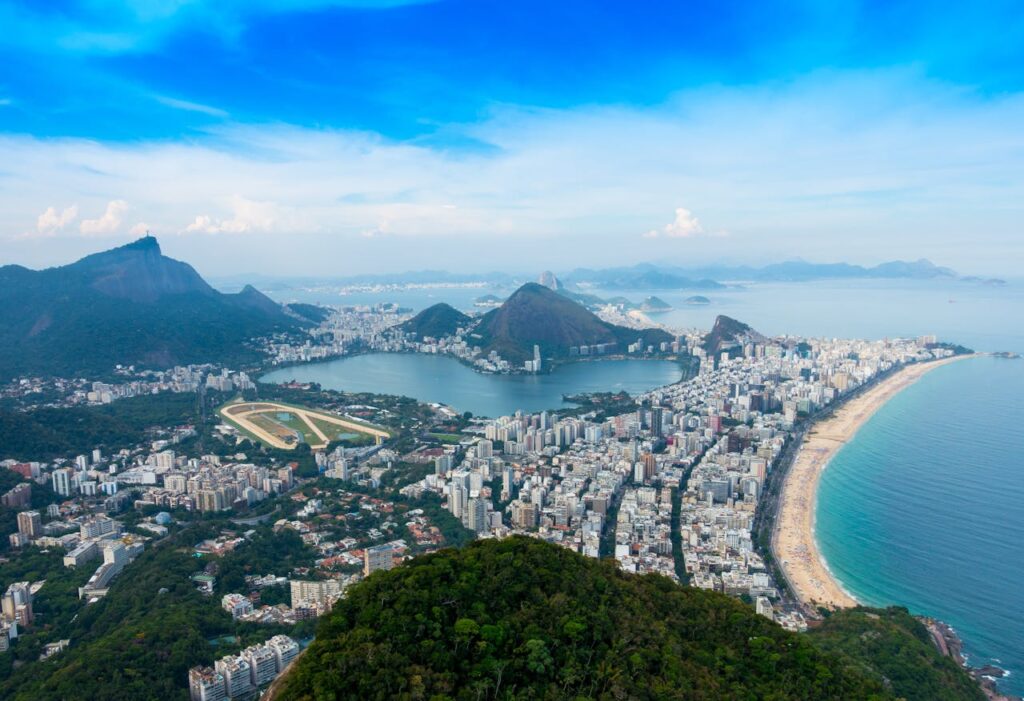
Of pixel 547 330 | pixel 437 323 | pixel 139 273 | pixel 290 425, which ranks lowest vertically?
pixel 290 425

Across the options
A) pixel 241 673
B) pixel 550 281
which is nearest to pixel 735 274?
pixel 550 281

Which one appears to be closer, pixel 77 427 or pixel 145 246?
pixel 77 427

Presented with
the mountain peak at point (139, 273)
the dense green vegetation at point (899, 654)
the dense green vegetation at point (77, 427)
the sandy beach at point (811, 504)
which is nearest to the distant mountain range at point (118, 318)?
the mountain peak at point (139, 273)

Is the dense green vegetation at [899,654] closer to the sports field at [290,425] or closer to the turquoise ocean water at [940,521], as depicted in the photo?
the turquoise ocean water at [940,521]

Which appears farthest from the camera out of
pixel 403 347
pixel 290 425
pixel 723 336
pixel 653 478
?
pixel 403 347

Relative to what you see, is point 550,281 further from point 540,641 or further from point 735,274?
point 540,641

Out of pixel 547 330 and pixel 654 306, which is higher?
pixel 654 306

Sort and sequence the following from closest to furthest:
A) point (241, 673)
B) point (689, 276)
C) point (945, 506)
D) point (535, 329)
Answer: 1. point (241, 673)
2. point (945, 506)
3. point (535, 329)
4. point (689, 276)
